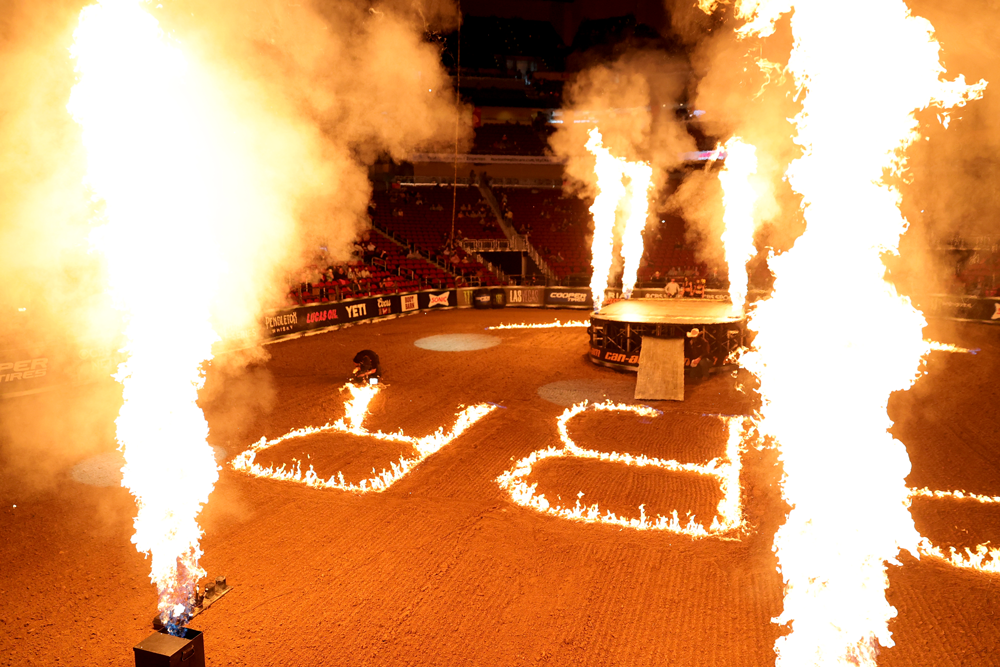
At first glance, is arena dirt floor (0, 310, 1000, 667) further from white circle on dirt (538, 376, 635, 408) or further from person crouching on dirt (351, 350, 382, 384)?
person crouching on dirt (351, 350, 382, 384)

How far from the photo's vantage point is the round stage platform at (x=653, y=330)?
14.4m

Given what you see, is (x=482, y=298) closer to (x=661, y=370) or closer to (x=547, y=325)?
(x=547, y=325)

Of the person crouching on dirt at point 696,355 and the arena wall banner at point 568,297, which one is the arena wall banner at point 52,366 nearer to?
the person crouching on dirt at point 696,355

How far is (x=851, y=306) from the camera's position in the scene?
3934 mm

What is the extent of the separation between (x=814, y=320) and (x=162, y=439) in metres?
5.60

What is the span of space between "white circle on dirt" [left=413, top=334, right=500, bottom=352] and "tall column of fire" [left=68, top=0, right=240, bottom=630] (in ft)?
40.4

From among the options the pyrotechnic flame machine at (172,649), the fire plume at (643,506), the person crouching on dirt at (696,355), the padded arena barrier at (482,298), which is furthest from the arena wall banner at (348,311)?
the pyrotechnic flame machine at (172,649)

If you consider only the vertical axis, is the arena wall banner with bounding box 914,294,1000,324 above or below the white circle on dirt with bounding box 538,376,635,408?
above

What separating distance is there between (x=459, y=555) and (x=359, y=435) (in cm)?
454

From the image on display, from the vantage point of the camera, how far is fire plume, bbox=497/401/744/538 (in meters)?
7.05

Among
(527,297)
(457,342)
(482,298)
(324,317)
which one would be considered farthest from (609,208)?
(324,317)

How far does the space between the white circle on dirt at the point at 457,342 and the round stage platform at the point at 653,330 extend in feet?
13.3

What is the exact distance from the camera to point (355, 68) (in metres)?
8.06

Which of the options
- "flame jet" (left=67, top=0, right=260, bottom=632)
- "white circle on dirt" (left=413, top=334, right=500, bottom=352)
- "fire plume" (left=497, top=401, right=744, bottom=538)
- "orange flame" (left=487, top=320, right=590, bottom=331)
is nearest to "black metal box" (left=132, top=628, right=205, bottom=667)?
"flame jet" (left=67, top=0, right=260, bottom=632)
